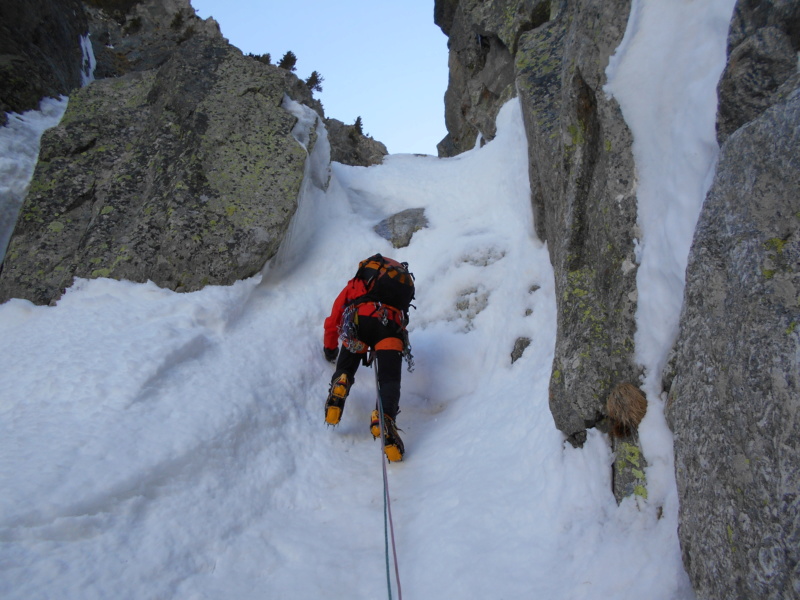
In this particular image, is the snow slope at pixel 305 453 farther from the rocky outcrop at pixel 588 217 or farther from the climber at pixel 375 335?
the climber at pixel 375 335

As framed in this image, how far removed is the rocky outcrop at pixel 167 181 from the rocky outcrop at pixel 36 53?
84 centimetres

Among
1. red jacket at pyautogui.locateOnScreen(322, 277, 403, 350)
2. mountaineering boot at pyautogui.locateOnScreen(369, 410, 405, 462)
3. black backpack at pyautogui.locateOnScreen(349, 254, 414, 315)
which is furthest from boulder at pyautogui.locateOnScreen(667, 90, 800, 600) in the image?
black backpack at pyautogui.locateOnScreen(349, 254, 414, 315)

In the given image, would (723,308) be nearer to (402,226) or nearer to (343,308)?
(343,308)

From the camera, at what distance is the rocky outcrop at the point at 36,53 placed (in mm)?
9218

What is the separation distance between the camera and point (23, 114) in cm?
910

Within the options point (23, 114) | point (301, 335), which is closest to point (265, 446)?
point (301, 335)

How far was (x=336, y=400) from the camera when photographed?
18.4ft

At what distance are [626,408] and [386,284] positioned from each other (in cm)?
338

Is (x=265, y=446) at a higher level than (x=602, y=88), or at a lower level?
lower

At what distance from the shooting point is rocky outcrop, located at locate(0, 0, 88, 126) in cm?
922

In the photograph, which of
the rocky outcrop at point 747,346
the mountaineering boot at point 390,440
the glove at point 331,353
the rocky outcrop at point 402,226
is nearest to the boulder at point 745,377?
the rocky outcrop at point 747,346

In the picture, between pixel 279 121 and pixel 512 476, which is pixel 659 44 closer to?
pixel 512 476

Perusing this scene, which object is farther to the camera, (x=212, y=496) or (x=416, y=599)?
(x=212, y=496)

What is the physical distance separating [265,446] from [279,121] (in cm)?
636
